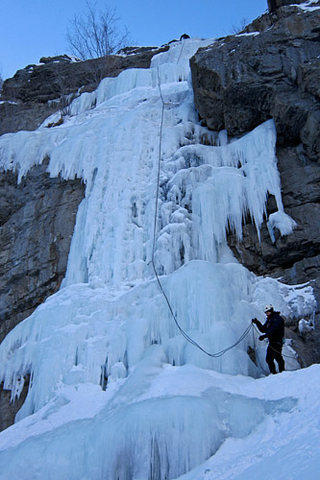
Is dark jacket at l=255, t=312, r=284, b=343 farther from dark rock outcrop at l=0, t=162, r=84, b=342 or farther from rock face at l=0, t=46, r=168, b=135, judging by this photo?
rock face at l=0, t=46, r=168, b=135

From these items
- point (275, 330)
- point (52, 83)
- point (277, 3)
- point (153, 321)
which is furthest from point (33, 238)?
point (52, 83)

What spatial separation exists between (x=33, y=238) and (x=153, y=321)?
13.4ft

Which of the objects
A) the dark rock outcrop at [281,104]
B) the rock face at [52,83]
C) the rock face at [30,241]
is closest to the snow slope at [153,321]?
the dark rock outcrop at [281,104]

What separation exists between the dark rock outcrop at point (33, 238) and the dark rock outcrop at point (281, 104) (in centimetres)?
348

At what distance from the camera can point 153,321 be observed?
23.4 ft

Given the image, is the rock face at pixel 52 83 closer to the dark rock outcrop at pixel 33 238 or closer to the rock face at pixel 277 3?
the dark rock outcrop at pixel 33 238

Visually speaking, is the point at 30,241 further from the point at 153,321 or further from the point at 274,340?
the point at 274,340

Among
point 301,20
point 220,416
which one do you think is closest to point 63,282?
point 220,416

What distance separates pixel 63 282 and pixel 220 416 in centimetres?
481

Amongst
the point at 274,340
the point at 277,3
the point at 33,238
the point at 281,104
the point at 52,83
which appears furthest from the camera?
the point at 52,83

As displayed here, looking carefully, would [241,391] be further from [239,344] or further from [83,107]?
[83,107]

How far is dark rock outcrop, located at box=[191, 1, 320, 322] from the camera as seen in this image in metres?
8.03

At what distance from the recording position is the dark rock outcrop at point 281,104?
803 centimetres

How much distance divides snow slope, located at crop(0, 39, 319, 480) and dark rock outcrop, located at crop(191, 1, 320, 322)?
279 millimetres
